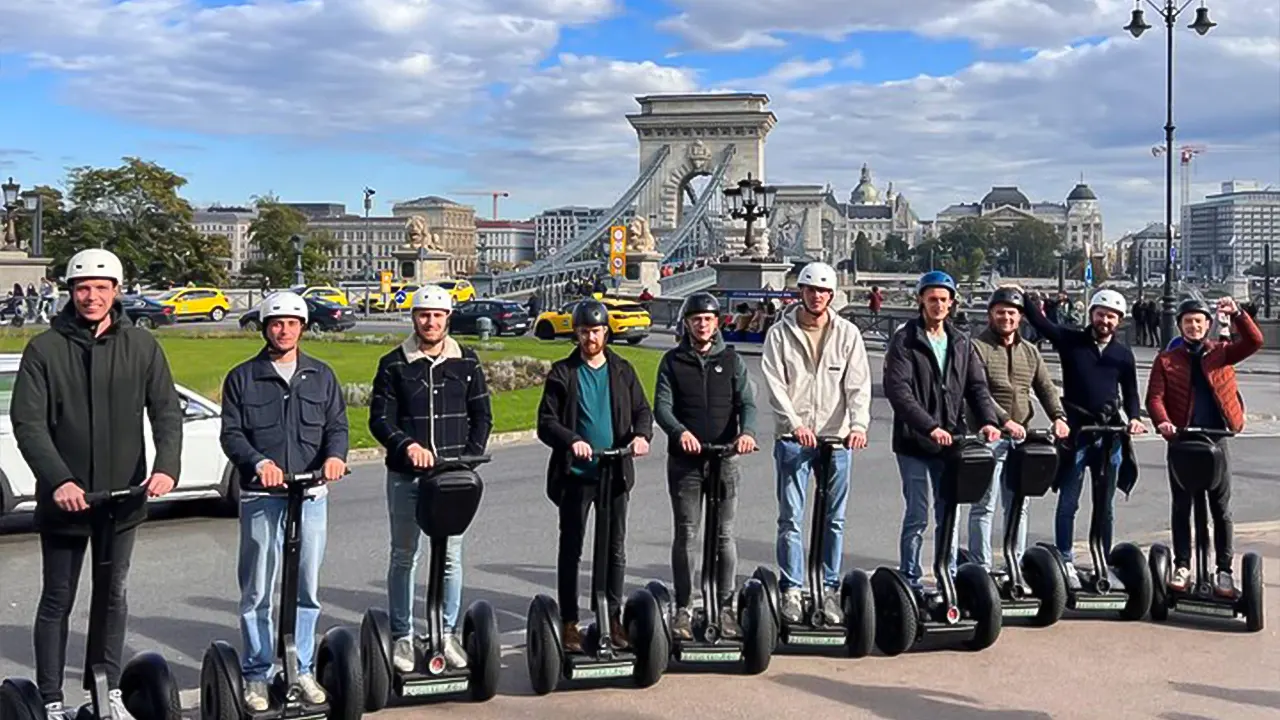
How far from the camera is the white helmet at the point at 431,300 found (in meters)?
5.87

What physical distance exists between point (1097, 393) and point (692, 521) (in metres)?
2.57

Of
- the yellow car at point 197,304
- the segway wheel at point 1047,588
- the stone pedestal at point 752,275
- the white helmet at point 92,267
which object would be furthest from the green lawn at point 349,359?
the yellow car at point 197,304

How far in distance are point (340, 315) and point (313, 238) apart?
165ft

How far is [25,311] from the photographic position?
133 feet

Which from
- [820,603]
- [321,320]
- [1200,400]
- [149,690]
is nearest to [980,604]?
[820,603]

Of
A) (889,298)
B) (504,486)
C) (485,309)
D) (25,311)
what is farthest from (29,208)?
(889,298)

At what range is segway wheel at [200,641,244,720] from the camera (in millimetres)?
5250

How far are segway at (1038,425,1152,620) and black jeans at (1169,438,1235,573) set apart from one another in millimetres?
292

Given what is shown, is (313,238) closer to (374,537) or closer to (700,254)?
(700,254)

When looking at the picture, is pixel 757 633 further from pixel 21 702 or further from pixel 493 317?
pixel 493 317

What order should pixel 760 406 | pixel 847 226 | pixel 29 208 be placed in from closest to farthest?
pixel 760 406
pixel 29 208
pixel 847 226

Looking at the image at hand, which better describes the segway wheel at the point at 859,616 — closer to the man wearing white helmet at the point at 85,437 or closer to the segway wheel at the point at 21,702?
the man wearing white helmet at the point at 85,437

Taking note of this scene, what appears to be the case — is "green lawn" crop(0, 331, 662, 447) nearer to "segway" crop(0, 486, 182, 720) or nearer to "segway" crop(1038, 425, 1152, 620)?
"segway" crop(1038, 425, 1152, 620)

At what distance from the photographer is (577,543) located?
6.21m
